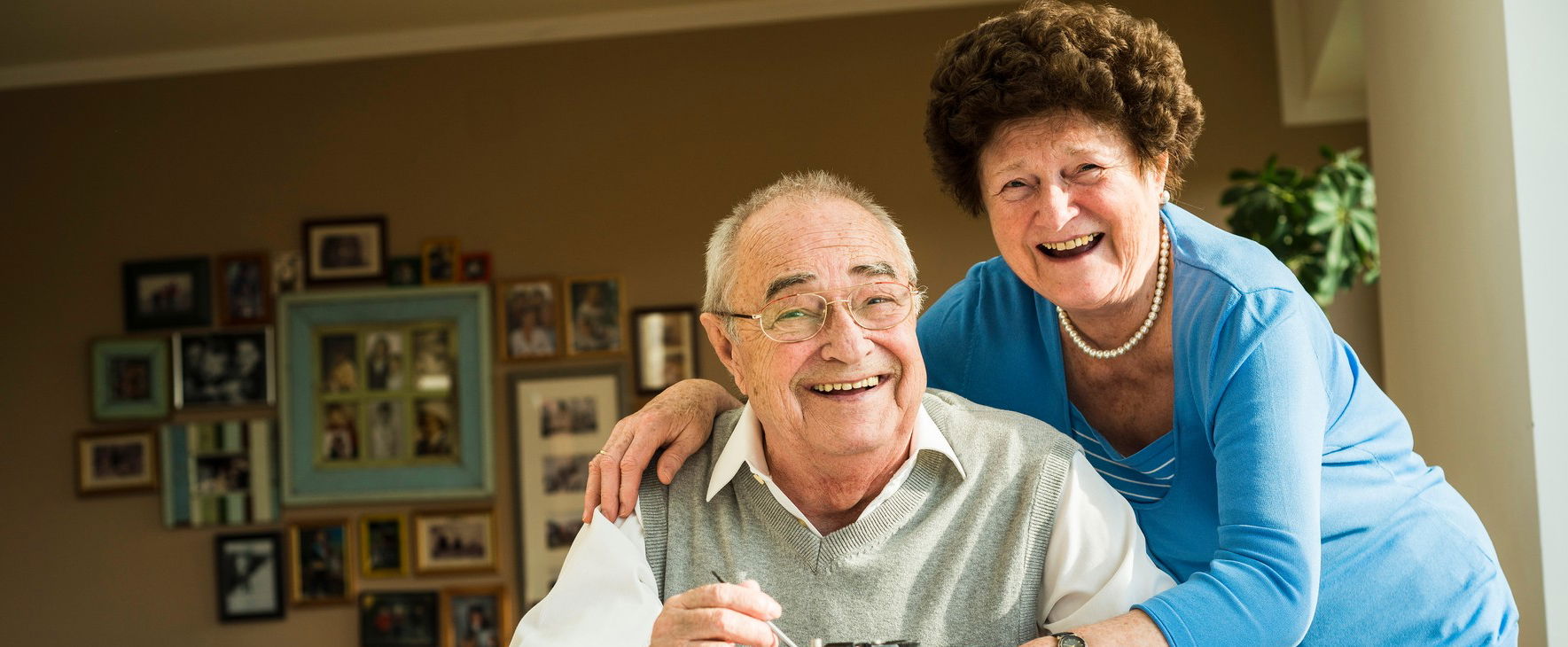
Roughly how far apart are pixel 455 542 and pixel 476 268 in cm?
110

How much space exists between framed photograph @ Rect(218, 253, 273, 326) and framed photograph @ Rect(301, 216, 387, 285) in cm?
19

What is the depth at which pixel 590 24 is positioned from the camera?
5164mm

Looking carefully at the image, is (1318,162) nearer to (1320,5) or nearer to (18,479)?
(1320,5)

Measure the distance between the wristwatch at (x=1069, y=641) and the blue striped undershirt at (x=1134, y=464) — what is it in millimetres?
371

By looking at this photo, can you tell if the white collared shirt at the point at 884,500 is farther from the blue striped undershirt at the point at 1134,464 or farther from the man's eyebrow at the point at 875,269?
the man's eyebrow at the point at 875,269

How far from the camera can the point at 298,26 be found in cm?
517

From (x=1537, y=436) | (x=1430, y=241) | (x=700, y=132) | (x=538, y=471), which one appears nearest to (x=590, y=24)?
(x=700, y=132)

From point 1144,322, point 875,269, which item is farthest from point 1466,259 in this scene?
point 875,269

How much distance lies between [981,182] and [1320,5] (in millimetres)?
2668

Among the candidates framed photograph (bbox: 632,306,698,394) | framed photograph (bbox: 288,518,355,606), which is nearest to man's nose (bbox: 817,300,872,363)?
framed photograph (bbox: 632,306,698,394)

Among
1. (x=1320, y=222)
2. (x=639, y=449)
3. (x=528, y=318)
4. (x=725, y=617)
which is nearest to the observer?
(x=725, y=617)

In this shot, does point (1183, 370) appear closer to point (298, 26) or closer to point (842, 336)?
point (842, 336)

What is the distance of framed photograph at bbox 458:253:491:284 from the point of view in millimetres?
5195

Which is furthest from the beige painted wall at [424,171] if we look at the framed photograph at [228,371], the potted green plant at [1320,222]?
the potted green plant at [1320,222]
